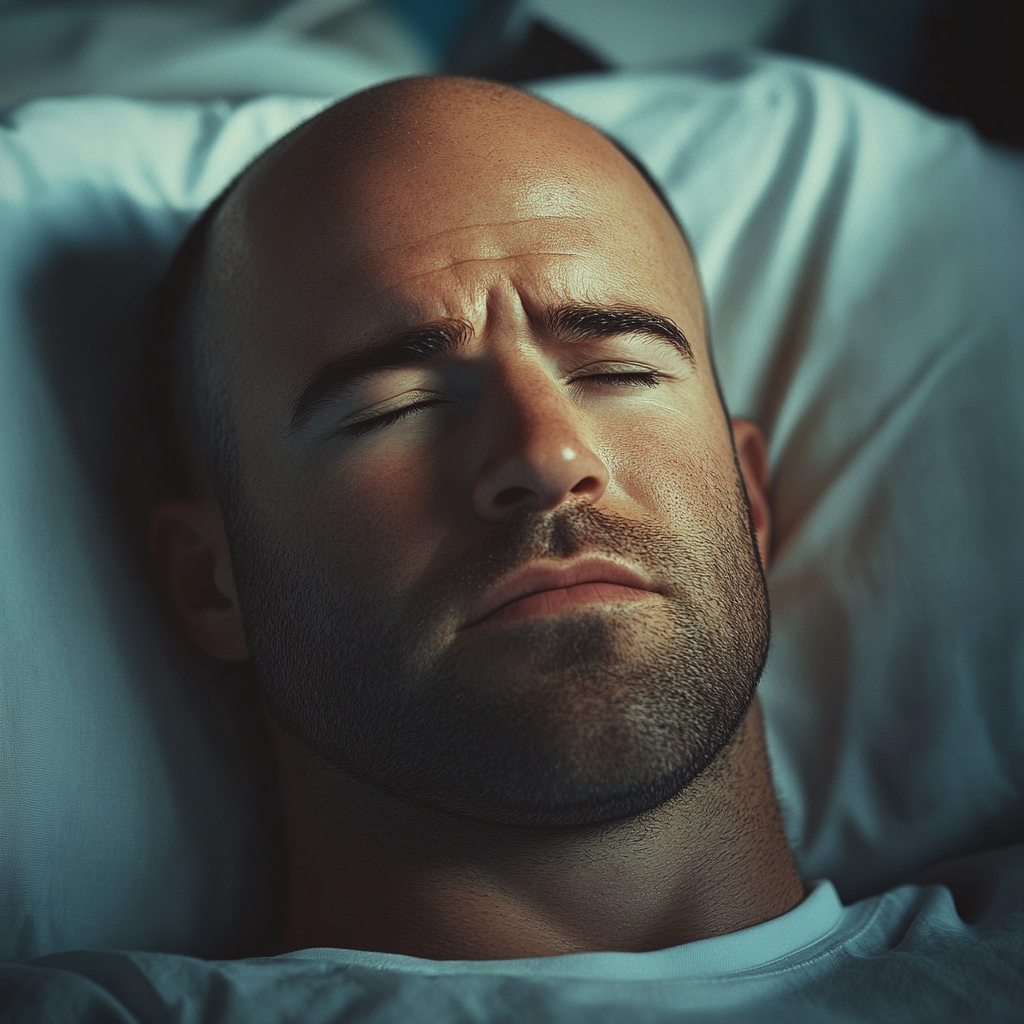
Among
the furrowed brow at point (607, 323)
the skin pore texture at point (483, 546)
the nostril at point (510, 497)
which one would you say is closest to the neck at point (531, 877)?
the skin pore texture at point (483, 546)

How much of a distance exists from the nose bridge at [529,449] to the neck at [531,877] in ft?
0.90

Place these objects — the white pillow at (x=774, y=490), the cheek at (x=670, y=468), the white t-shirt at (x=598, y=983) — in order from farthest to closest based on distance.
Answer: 1. the white pillow at (x=774, y=490)
2. the cheek at (x=670, y=468)
3. the white t-shirt at (x=598, y=983)

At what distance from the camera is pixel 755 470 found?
1226 mm

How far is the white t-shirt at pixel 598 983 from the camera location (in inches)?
31.1

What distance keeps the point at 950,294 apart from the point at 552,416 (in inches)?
25.2

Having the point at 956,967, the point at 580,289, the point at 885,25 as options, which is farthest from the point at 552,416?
the point at 885,25

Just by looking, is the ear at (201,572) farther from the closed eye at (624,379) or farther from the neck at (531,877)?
the closed eye at (624,379)

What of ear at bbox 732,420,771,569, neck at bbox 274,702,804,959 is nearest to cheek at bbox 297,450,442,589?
neck at bbox 274,702,804,959

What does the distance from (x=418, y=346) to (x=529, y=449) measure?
15 centimetres

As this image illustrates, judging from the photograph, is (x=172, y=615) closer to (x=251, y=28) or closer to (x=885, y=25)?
(x=251, y=28)

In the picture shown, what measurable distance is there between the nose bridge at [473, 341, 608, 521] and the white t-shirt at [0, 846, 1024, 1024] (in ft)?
1.20

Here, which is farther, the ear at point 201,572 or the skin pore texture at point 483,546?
the ear at point 201,572

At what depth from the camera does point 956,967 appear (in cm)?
88

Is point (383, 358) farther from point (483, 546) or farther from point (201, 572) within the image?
point (201, 572)
